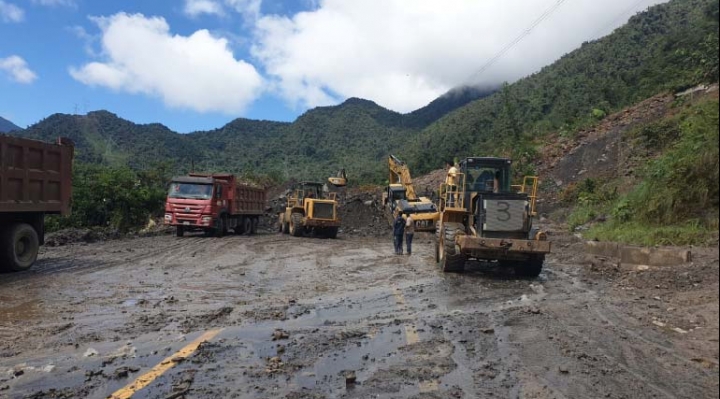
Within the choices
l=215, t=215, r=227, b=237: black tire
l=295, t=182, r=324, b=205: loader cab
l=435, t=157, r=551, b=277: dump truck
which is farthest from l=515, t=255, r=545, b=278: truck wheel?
l=295, t=182, r=324, b=205: loader cab

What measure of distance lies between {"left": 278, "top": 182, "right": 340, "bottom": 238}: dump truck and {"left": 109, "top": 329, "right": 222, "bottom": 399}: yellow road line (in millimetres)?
18530

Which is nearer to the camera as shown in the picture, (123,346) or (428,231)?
(123,346)

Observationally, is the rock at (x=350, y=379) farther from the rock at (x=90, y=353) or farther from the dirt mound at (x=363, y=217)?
the dirt mound at (x=363, y=217)

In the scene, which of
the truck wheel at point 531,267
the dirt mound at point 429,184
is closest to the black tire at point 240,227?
the dirt mound at point 429,184

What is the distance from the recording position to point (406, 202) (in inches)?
1008

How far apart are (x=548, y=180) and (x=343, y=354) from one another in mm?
27585

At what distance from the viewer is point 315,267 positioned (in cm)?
1362

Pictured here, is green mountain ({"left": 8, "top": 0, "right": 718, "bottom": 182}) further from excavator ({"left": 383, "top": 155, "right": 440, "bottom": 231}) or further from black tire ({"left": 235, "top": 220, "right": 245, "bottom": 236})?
black tire ({"left": 235, "top": 220, "right": 245, "bottom": 236})

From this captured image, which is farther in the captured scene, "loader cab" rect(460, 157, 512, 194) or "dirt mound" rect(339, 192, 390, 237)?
"dirt mound" rect(339, 192, 390, 237)

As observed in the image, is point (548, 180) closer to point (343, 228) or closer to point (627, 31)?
point (343, 228)

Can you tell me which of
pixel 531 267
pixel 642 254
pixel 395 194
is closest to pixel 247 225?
pixel 395 194

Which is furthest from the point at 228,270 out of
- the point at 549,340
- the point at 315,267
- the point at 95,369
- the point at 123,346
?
the point at 549,340

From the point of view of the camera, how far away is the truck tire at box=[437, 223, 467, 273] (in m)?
11.6

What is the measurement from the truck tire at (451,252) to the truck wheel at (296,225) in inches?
550
